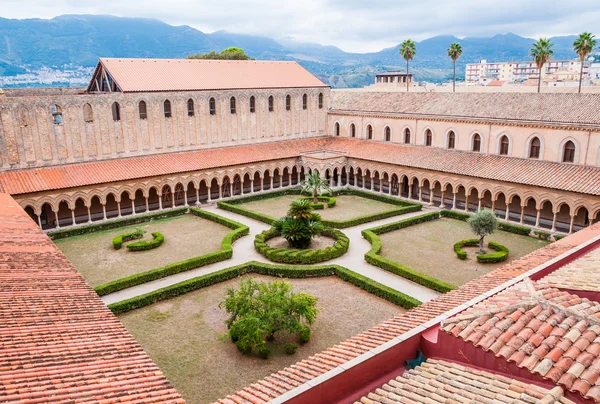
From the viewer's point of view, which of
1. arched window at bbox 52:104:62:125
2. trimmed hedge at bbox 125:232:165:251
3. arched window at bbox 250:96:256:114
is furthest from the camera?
arched window at bbox 250:96:256:114

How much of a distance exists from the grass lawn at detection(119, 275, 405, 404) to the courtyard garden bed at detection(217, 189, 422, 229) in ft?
30.5

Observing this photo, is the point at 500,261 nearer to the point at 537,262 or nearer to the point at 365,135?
the point at 537,262

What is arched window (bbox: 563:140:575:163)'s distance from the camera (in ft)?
95.8

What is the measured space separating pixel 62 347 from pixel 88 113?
2827cm

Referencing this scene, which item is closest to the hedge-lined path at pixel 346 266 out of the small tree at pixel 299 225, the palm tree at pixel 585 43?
the small tree at pixel 299 225

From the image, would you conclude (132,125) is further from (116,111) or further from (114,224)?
(114,224)

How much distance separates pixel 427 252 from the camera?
25.6m

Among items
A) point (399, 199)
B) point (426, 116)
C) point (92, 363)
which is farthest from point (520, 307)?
point (426, 116)

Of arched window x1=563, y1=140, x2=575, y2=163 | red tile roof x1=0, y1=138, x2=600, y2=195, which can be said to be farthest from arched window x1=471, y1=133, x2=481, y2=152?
arched window x1=563, y1=140, x2=575, y2=163

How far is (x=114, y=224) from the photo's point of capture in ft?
102

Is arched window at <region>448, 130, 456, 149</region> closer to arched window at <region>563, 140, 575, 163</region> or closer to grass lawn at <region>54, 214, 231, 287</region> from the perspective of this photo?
arched window at <region>563, 140, 575, 163</region>

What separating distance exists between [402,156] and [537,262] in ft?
77.6

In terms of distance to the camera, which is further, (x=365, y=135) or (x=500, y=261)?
(x=365, y=135)

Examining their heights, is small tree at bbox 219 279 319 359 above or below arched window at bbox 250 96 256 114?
below
